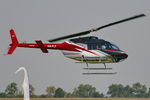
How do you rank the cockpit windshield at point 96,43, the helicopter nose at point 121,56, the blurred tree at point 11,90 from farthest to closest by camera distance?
the blurred tree at point 11,90, the helicopter nose at point 121,56, the cockpit windshield at point 96,43

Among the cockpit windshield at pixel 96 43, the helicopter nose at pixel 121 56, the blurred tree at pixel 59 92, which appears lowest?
the helicopter nose at pixel 121 56

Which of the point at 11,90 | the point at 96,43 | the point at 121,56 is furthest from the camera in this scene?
the point at 11,90

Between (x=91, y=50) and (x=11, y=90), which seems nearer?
(x=91, y=50)

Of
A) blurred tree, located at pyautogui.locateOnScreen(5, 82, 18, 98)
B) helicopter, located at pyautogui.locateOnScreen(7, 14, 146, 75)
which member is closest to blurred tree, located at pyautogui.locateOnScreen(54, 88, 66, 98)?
blurred tree, located at pyautogui.locateOnScreen(5, 82, 18, 98)

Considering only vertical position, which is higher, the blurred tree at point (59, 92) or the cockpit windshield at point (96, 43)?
the blurred tree at point (59, 92)

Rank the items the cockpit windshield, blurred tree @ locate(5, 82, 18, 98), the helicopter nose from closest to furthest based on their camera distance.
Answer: the cockpit windshield, the helicopter nose, blurred tree @ locate(5, 82, 18, 98)

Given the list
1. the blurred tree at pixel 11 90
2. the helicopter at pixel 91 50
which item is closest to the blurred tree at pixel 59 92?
the blurred tree at pixel 11 90

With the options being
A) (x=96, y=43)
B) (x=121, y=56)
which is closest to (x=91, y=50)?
(x=96, y=43)

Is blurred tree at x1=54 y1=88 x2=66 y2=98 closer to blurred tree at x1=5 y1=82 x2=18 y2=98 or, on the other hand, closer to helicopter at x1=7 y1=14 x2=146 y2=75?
blurred tree at x1=5 y1=82 x2=18 y2=98

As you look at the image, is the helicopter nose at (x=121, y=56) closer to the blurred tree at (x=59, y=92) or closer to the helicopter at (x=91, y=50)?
the helicopter at (x=91, y=50)

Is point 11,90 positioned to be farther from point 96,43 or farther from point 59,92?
point 96,43

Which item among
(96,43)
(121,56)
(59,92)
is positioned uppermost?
(59,92)

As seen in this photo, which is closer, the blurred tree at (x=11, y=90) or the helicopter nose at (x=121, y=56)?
the helicopter nose at (x=121, y=56)

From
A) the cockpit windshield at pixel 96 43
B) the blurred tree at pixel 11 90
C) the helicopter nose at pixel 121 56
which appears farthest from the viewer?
the blurred tree at pixel 11 90
